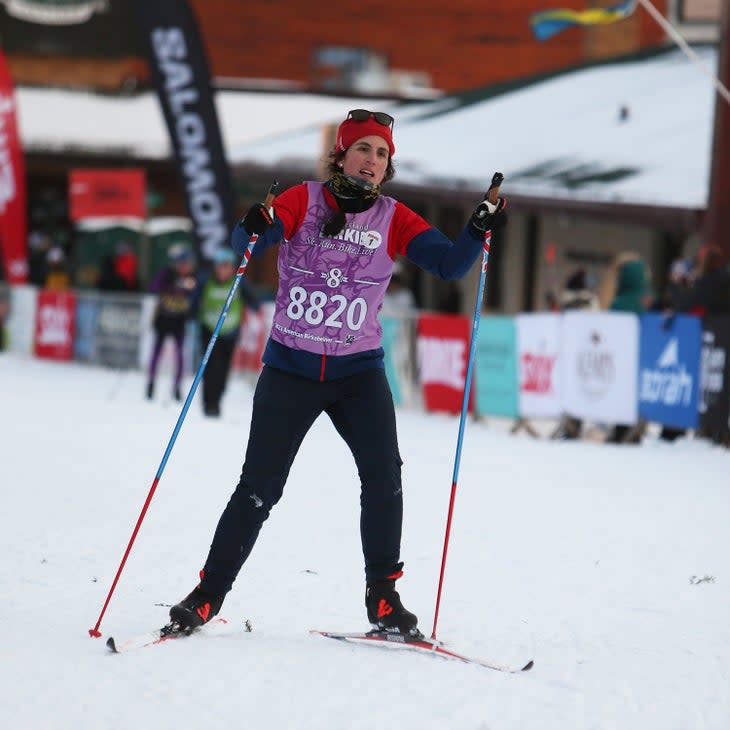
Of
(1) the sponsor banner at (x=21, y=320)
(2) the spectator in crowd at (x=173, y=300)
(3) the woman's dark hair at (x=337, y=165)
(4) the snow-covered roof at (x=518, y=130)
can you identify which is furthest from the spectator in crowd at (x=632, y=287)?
(1) the sponsor banner at (x=21, y=320)

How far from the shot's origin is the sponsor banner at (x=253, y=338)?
60.5ft

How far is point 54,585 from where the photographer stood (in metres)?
5.71

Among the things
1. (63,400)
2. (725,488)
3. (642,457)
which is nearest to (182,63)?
(63,400)

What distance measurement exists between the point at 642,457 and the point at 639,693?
7407 millimetres

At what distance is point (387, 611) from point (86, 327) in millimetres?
17612

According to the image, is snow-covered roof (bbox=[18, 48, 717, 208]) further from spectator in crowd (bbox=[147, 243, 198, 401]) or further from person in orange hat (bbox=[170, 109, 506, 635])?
person in orange hat (bbox=[170, 109, 506, 635])

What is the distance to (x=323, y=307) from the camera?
4.80 m

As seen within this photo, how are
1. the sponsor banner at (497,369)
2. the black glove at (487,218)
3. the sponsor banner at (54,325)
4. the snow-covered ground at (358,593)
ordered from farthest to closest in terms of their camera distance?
1. the sponsor banner at (54,325)
2. the sponsor banner at (497,369)
3. the black glove at (487,218)
4. the snow-covered ground at (358,593)

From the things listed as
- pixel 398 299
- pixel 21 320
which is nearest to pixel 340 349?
pixel 398 299

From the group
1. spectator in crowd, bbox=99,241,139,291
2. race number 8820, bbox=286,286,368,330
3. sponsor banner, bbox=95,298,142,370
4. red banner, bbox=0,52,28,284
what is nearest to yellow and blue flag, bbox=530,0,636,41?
sponsor banner, bbox=95,298,142,370

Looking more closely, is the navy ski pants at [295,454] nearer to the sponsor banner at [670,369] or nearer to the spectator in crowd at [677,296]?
the sponsor banner at [670,369]

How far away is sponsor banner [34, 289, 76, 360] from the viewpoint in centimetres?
2222

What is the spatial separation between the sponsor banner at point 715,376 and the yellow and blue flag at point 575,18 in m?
4.30

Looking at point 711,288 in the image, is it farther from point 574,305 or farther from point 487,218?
point 487,218
